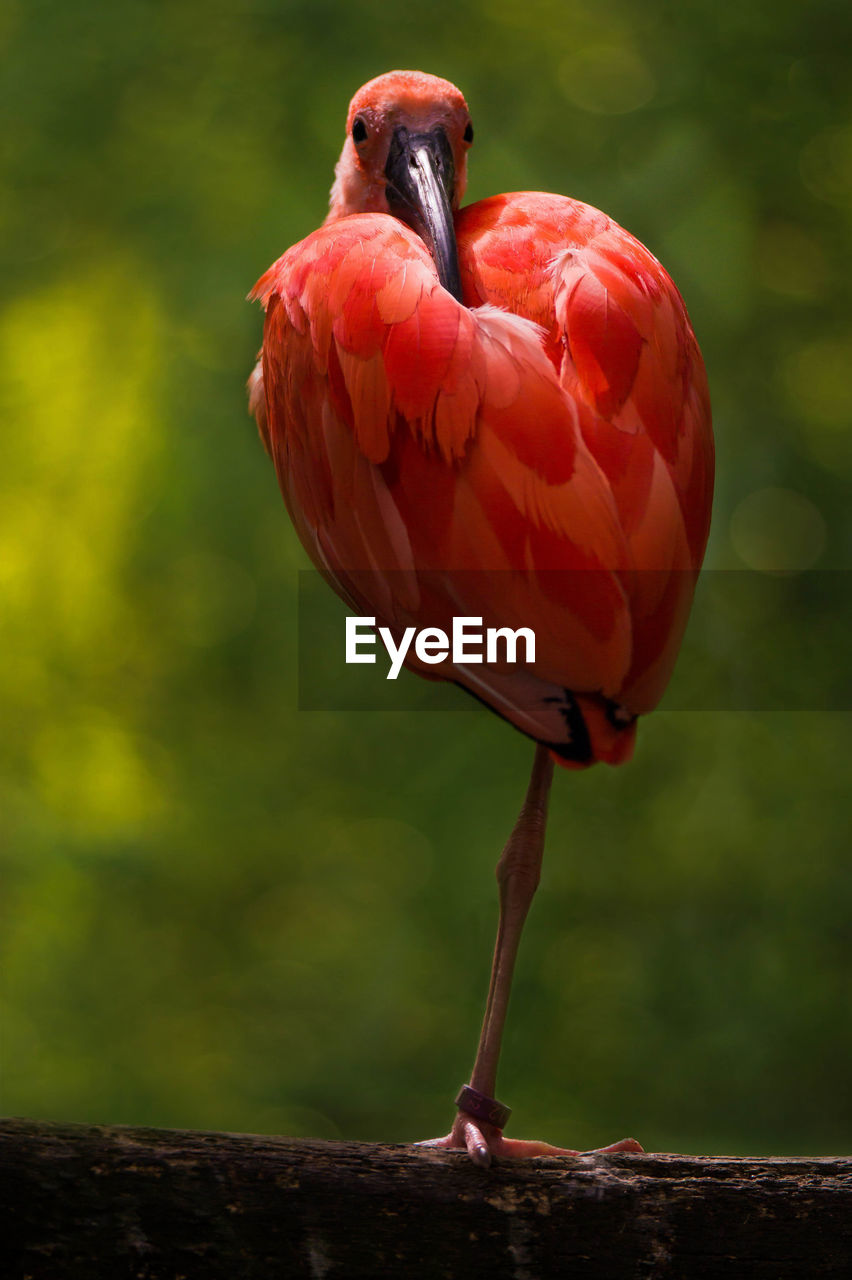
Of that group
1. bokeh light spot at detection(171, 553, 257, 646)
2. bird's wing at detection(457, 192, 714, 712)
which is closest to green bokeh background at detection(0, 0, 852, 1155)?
bokeh light spot at detection(171, 553, 257, 646)

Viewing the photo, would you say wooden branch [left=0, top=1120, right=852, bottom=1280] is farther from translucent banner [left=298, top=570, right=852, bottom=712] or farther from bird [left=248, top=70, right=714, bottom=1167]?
translucent banner [left=298, top=570, right=852, bottom=712]

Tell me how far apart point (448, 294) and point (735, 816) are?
6.44 feet

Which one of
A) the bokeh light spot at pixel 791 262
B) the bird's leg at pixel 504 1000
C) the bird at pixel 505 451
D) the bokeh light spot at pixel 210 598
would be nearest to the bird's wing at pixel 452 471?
the bird at pixel 505 451

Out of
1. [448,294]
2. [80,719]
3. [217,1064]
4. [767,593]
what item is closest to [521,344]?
[448,294]

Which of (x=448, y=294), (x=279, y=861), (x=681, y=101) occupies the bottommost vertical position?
(x=279, y=861)

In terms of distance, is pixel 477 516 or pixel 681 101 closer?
pixel 477 516

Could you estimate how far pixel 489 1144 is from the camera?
138cm

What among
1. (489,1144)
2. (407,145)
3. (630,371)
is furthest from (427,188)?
(489,1144)

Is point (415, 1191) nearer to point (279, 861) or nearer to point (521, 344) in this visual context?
point (521, 344)

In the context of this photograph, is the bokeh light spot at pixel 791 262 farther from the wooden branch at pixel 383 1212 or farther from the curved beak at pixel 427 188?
the wooden branch at pixel 383 1212

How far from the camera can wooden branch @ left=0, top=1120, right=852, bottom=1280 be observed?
1123mm

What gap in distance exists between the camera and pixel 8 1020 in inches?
124

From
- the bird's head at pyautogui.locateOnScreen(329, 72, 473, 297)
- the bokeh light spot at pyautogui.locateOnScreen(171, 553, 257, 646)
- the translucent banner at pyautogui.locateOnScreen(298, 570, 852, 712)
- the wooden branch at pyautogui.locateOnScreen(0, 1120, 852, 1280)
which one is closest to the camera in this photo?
the wooden branch at pyautogui.locateOnScreen(0, 1120, 852, 1280)

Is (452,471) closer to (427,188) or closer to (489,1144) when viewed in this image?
(427,188)
